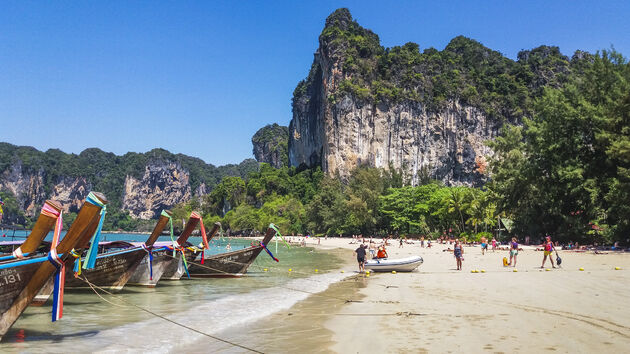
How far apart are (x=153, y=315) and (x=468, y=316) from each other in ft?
26.8

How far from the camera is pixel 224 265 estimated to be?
21641 mm

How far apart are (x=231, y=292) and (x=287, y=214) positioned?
89.3 metres

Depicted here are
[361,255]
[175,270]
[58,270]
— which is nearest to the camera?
[58,270]

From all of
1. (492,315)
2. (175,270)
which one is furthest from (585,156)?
(175,270)

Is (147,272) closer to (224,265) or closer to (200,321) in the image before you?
(224,265)

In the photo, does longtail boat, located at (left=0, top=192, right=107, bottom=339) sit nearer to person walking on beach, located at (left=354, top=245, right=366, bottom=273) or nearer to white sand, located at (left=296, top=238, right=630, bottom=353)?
white sand, located at (left=296, top=238, right=630, bottom=353)

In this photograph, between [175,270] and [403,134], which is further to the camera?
[403,134]

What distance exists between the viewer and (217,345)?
878cm

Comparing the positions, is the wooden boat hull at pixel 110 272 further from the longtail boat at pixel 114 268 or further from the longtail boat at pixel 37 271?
the longtail boat at pixel 37 271

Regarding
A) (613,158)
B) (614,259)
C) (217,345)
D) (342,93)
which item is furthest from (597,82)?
(342,93)

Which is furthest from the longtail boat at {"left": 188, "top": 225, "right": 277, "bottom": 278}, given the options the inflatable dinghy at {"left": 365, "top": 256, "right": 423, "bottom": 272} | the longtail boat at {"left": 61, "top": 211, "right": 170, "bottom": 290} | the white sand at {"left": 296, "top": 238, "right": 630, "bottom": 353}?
the white sand at {"left": 296, "top": 238, "right": 630, "bottom": 353}

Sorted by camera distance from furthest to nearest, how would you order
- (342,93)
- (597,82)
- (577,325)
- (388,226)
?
(342,93), (388,226), (597,82), (577,325)

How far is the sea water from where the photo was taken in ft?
29.8

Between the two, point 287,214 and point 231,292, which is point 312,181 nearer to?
point 287,214
